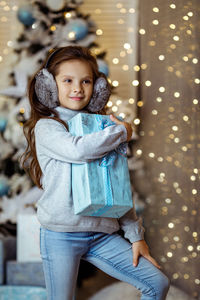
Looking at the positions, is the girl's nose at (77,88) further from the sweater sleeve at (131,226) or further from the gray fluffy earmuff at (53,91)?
the sweater sleeve at (131,226)

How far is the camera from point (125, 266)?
1.15 meters

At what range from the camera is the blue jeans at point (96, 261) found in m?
1.13

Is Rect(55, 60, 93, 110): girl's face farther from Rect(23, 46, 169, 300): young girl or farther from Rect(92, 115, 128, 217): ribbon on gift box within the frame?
Rect(92, 115, 128, 217): ribbon on gift box

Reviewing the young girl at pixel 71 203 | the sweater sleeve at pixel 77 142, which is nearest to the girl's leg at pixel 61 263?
the young girl at pixel 71 203

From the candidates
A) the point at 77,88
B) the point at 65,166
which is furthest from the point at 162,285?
the point at 77,88

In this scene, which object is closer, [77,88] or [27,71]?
[77,88]

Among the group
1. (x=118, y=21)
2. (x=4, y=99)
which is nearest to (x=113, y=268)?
(x=4, y=99)

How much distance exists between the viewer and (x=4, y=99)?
90.0 inches

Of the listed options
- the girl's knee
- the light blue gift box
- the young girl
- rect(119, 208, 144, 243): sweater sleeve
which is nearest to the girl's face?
the young girl

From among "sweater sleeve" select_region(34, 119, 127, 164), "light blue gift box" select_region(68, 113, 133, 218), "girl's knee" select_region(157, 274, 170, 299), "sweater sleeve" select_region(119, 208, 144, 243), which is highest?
"sweater sleeve" select_region(34, 119, 127, 164)

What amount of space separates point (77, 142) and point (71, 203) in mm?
181

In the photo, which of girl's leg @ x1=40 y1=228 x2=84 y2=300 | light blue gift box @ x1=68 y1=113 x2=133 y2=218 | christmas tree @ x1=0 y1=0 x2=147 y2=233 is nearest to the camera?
light blue gift box @ x1=68 y1=113 x2=133 y2=218

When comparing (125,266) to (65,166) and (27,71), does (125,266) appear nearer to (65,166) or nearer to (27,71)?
(65,166)

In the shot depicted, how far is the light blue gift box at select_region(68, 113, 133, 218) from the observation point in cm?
104
